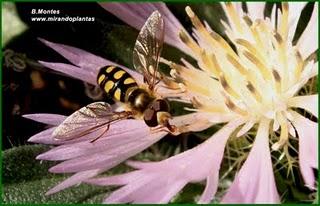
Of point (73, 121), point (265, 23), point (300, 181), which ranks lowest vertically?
point (300, 181)

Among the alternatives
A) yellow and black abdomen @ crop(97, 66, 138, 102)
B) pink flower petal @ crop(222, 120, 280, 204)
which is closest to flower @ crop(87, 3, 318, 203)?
pink flower petal @ crop(222, 120, 280, 204)

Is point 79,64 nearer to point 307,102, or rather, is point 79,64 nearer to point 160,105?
point 160,105

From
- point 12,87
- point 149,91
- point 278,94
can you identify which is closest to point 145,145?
point 149,91

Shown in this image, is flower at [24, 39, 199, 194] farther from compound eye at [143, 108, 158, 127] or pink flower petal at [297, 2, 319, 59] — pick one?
pink flower petal at [297, 2, 319, 59]

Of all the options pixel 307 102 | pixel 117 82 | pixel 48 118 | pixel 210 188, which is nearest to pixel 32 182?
pixel 48 118

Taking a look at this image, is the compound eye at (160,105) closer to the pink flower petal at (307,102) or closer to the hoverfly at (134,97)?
the hoverfly at (134,97)

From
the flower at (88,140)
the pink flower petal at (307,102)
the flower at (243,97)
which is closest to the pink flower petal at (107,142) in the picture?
the flower at (88,140)

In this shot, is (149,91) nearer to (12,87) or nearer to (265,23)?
(265,23)
